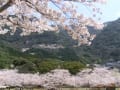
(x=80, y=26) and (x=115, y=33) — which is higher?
(x=115, y=33)

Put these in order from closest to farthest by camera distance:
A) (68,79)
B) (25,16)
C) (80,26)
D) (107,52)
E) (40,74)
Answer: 1. (80,26)
2. (25,16)
3. (68,79)
4. (40,74)
5. (107,52)

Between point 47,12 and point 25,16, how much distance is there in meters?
1.26

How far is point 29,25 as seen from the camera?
36.3 feet

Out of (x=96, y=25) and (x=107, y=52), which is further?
(x=107, y=52)

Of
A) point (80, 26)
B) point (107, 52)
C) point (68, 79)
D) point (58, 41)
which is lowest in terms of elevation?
point (80, 26)

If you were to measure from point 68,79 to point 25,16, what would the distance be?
12532mm

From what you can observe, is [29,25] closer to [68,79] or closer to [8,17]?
[8,17]

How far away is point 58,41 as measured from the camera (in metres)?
105

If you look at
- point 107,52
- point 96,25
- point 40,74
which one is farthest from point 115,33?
point 96,25

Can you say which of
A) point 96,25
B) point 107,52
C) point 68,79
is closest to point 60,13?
point 96,25

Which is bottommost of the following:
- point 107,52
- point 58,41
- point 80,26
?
point 80,26

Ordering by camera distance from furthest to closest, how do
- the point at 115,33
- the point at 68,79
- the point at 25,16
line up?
the point at 115,33 < the point at 68,79 < the point at 25,16

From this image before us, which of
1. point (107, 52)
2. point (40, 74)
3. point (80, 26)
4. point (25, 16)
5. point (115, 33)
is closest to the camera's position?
point (80, 26)

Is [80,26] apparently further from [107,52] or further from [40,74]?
[107,52]
